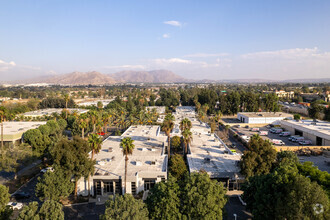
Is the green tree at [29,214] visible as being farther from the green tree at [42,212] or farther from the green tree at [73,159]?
the green tree at [73,159]

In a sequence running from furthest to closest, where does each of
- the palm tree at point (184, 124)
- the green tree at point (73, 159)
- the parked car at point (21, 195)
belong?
the palm tree at point (184, 124), the parked car at point (21, 195), the green tree at point (73, 159)

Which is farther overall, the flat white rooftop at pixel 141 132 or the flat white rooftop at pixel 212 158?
the flat white rooftop at pixel 141 132

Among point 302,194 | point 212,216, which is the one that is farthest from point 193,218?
point 302,194

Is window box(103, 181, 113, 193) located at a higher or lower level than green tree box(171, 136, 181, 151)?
lower

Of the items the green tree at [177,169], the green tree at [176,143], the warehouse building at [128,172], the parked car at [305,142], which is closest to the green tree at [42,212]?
the warehouse building at [128,172]

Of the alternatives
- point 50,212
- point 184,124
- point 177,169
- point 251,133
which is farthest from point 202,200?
point 251,133

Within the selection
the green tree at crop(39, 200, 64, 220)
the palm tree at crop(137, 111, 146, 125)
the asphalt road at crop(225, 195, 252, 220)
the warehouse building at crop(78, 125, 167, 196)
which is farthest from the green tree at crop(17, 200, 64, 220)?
the palm tree at crop(137, 111, 146, 125)

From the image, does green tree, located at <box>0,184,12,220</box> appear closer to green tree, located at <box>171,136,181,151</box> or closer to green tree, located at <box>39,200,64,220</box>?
green tree, located at <box>39,200,64,220</box>
